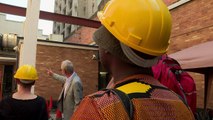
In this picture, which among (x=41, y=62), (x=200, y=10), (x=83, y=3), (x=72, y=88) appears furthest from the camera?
(x=83, y=3)

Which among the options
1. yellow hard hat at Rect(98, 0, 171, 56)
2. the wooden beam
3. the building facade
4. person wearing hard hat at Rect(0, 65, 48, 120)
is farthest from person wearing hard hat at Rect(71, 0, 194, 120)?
the building facade

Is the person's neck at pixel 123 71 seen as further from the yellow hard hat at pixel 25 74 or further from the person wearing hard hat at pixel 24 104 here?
the yellow hard hat at pixel 25 74

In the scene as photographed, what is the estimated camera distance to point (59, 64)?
1723 centimetres

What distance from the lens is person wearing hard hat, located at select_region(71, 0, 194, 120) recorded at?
1201 millimetres

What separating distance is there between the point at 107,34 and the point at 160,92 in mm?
339

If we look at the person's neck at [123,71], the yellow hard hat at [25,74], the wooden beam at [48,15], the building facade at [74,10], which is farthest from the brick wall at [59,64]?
the building facade at [74,10]

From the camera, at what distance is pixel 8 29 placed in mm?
41938

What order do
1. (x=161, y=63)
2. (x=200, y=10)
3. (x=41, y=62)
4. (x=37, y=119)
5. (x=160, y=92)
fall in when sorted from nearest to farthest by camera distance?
(x=160, y=92) → (x=161, y=63) → (x=37, y=119) → (x=200, y=10) → (x=41, y=62)

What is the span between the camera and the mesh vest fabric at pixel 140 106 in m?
1.11

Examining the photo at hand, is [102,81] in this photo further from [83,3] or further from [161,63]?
[83,3]

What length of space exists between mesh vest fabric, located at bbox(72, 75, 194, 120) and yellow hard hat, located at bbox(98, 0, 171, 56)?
0.15 metres

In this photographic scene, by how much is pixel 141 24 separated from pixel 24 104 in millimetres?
2347

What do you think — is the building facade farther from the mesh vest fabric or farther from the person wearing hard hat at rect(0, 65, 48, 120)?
the mesh vest fabric

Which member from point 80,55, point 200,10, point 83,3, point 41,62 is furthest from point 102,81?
point 83,3
